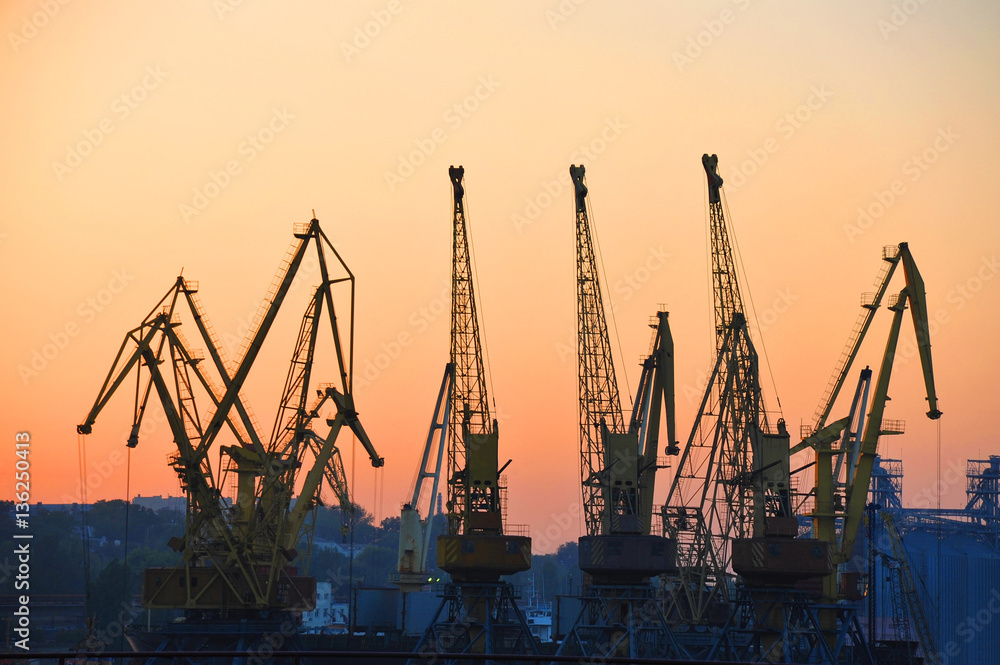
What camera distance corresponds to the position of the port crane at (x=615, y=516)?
3292 inches

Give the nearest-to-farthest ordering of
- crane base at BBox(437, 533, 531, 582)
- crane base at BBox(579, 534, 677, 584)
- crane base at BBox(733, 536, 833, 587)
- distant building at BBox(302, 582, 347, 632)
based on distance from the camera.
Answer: crane base at BBox(733, 536, 833, 587), crane base at BBox(579, 534, 677, 584), crane base at BBox(437, 533, 531, 582), distant building at BBox(302, 582, 347, 632)

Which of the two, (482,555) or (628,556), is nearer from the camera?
(628,556)

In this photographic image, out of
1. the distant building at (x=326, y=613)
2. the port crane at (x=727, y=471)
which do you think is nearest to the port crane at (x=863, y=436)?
the port crane at (x=727, y=471)

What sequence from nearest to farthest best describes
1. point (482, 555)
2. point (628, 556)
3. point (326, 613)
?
point (628, 556), point (482, 555), point (326, 613)

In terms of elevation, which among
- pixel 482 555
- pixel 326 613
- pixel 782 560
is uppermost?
pixel 482 555

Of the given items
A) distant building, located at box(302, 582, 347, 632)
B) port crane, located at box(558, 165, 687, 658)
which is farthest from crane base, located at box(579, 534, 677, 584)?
distant building, located at box(302, 582, 347, 632)

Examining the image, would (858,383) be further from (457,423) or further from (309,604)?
(309,604)

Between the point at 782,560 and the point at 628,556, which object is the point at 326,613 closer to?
the point at 628,556

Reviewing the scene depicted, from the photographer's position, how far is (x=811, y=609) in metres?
85.6

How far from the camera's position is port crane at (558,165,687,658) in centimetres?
8362

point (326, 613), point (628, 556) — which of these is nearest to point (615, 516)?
point (628, 556)

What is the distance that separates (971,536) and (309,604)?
110 m

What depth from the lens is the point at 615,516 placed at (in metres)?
84.4

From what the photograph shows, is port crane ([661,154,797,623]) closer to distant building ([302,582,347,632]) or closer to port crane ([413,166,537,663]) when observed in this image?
port crane ([413,166,537,663])
